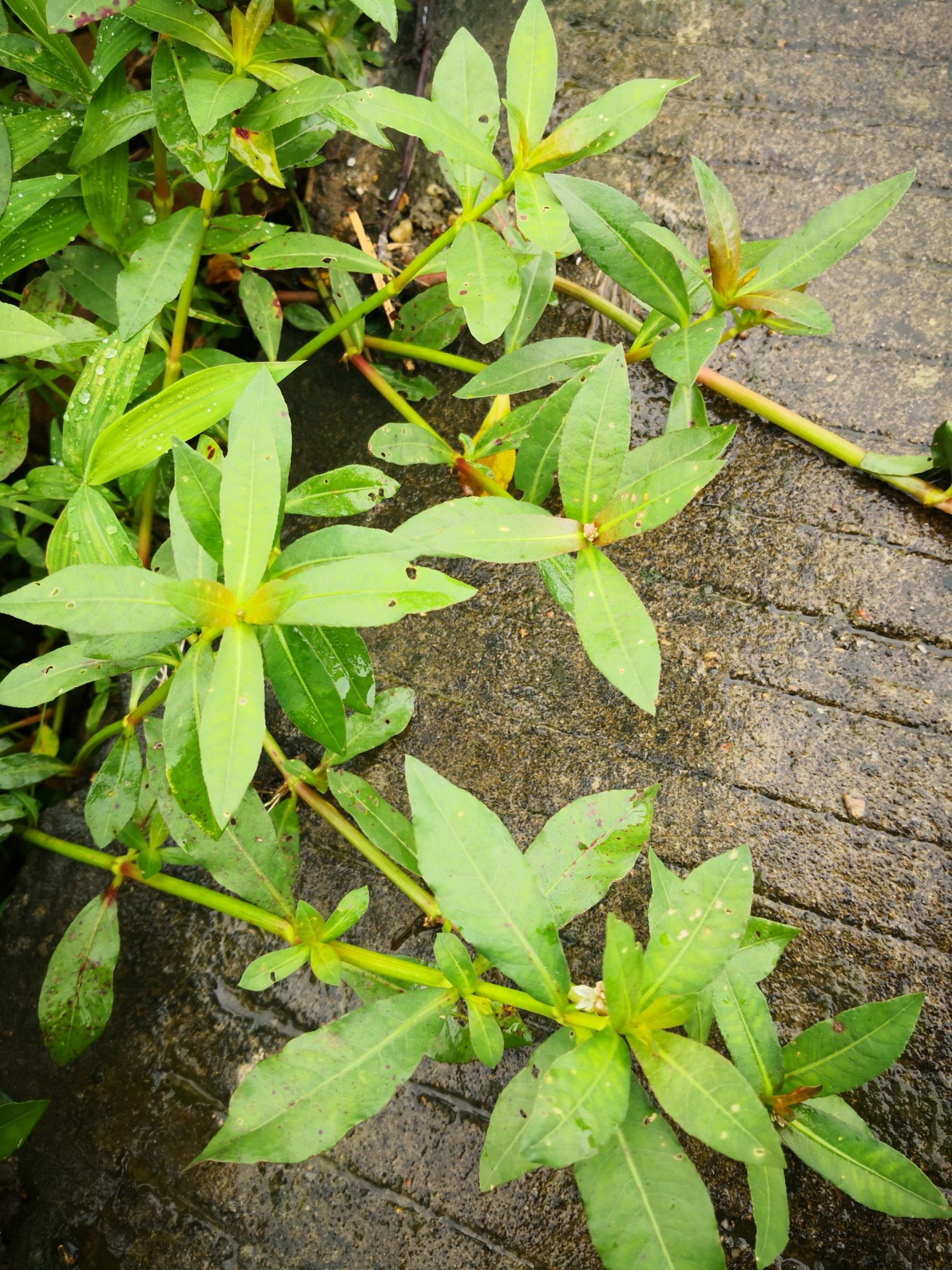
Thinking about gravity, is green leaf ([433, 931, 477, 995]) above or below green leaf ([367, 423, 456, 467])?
below

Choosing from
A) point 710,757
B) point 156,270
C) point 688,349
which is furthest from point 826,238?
point 156,270

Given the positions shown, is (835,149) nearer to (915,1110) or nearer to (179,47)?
(179,47)

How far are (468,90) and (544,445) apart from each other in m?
0.64

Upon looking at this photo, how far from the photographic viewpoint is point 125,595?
1.09 m

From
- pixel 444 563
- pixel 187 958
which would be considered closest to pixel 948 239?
pixel 444 563

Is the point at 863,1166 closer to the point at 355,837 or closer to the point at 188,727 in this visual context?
the point at 355,837

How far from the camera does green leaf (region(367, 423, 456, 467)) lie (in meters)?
1.69

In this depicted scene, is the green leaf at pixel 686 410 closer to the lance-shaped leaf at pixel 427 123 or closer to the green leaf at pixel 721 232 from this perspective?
the green leaf at pixel 721 232

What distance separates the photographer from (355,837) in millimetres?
1667

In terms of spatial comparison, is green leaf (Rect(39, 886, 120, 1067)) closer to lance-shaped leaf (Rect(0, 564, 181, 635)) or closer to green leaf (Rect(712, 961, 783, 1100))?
lance-shaped leaf (Rect(0, 564, 181, 635))

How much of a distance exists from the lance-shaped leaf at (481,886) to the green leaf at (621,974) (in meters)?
0.08

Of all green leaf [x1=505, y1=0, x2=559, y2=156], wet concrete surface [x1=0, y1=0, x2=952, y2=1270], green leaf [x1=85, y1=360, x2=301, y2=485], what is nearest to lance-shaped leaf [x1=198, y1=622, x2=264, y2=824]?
green leaf [x1=85, y1=360, x2=301, y2=485]

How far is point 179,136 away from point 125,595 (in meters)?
0.98

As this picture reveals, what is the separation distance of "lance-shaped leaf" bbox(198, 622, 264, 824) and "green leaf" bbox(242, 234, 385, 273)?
0.93m
